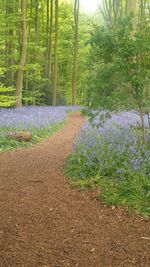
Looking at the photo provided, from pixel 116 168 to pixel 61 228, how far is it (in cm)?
218

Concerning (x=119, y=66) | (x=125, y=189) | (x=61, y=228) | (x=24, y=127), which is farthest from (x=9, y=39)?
(x=61, y=228)

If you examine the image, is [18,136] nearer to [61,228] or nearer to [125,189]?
[125,189]

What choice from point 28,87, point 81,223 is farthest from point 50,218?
point 28,87

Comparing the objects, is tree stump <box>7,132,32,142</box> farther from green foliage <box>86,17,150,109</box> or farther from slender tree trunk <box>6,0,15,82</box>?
slender tree trunk <box>6,0,15,82</box>

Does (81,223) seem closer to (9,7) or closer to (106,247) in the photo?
(106,247)

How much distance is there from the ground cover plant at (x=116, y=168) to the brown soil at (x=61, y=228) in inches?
11.3

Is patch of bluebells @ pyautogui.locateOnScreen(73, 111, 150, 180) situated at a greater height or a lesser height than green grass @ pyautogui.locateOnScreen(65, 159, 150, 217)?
greater

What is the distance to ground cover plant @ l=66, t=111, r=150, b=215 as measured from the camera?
5730mm

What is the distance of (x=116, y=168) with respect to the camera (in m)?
6.62

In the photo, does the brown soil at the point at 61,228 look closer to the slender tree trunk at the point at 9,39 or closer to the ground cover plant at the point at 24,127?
the ground cover plant at the point at 24,127

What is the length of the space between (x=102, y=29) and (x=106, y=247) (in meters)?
4.79

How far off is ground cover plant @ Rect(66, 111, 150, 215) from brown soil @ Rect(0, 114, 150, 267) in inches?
11.3

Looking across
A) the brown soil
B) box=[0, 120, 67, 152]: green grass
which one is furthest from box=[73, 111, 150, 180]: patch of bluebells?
box=[0, 120, 67, 152]: green grass

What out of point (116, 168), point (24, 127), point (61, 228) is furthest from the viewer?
point (24, 127)
